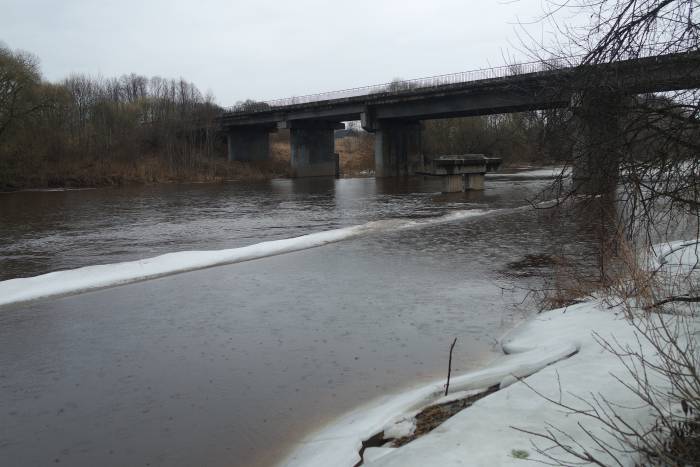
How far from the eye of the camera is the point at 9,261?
45.1 ft

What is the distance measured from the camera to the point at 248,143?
7225 centimetres

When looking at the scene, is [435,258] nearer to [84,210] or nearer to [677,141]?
[677,141]

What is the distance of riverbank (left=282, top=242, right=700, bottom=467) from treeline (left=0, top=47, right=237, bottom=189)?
46.6 metres

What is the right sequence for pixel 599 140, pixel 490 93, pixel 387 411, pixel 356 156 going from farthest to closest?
pixel 356 156 < pixel 490 93 < pixel 599 140 < pixel 387 411

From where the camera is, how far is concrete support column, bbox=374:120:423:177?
59.2 metres

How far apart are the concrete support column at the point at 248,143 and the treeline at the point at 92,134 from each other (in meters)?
2.57

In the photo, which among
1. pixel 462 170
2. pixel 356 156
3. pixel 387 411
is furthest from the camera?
pixel 356 156

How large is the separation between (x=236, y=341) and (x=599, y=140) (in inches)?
197

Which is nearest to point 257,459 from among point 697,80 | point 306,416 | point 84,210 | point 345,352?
point 306,416

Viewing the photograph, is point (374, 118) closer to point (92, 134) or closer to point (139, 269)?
point (92, 134)

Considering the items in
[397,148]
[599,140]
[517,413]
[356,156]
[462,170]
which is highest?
[397,148]

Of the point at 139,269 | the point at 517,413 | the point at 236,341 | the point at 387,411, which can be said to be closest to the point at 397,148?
the point at 139,269

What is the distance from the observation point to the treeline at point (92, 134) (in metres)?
44.6

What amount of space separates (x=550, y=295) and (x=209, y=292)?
5819mm
